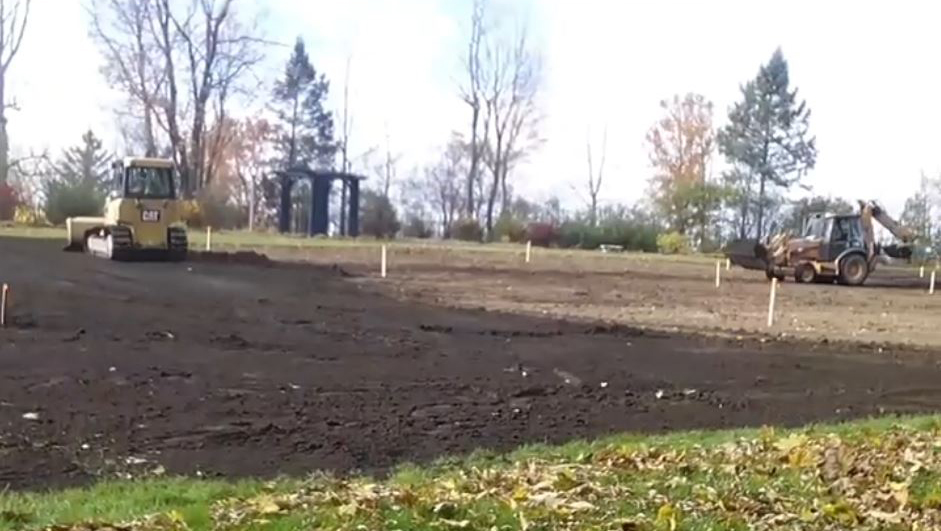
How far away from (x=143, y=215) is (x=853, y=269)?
22423 mm

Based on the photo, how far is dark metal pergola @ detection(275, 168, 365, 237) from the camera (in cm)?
5925

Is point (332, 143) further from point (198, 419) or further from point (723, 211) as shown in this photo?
point (198, 419)

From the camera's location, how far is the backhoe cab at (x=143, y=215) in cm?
3048

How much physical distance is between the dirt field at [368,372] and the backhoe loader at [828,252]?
942 cm

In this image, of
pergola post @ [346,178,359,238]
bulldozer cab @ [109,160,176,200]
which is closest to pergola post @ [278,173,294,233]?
pergola post @ [346,178,359,238]

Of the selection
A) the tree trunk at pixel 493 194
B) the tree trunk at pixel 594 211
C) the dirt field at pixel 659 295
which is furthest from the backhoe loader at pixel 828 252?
the tree trunk at pixel 493 194

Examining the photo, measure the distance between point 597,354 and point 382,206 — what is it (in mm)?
49324

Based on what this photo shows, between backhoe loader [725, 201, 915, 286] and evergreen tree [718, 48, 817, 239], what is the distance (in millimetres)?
33300

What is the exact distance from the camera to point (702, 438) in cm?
936

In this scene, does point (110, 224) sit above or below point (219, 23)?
below

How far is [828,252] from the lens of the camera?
35.8 m

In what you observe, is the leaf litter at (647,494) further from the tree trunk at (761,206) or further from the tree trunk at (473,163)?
the tree trunk at (473,163)

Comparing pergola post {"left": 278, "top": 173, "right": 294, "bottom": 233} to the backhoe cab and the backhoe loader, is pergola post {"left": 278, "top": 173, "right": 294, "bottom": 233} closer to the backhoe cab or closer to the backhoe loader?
→ the backhoe cab

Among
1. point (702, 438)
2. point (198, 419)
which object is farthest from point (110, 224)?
point (702, 438)
